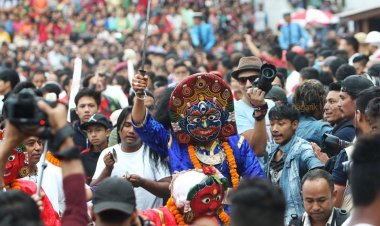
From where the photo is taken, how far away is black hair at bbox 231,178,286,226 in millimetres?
4434

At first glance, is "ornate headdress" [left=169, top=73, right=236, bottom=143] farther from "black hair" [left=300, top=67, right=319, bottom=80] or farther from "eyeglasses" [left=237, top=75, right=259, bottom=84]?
"black hair" [left=300, top=67, right=319, bottom=80]

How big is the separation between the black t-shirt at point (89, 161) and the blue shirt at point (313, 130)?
187cm

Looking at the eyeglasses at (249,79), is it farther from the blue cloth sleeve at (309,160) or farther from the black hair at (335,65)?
the black hair at (335,65)

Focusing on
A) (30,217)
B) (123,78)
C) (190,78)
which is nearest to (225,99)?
(190,78)

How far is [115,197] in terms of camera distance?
564 centimetres

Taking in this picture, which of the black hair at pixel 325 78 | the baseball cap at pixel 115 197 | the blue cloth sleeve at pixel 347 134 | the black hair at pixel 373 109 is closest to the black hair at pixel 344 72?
the black hair at pixel 325 78

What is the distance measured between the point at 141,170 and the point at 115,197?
9.65 ft

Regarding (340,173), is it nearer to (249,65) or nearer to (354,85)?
(354,85)

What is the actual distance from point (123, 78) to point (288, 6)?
1612cm

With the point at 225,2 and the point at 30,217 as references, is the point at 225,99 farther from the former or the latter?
the point at 225,2

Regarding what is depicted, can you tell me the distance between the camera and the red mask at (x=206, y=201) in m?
6.41

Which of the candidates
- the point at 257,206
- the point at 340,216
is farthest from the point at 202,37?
the point at 257,206

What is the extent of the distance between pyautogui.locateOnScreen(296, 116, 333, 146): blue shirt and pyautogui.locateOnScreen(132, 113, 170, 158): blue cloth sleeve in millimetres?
1775

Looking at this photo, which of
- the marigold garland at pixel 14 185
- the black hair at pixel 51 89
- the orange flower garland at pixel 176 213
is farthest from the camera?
the black hair at pixel 51 89
